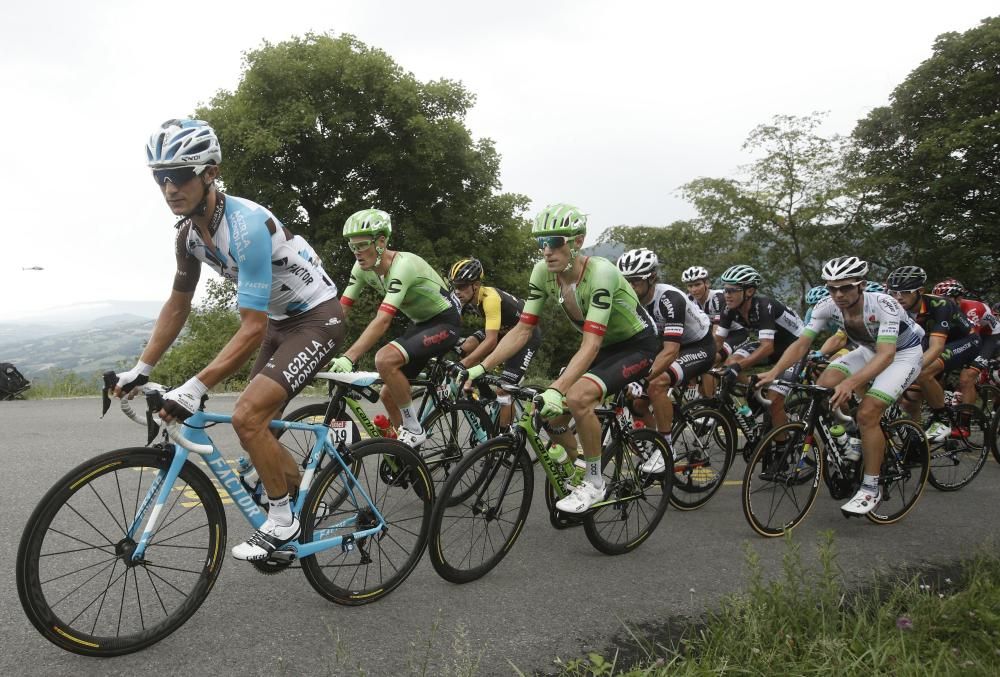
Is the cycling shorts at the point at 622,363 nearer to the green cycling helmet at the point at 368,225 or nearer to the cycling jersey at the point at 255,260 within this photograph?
the cycling jersey at the point at 255,260

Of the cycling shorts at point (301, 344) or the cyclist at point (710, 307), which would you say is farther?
the cyclist at point (710, 307)

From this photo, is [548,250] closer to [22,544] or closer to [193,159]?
[193,159]

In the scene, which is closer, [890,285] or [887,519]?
[887,519]

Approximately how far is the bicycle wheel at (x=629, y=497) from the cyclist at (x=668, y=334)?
1.01 m

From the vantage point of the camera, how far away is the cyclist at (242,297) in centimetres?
320

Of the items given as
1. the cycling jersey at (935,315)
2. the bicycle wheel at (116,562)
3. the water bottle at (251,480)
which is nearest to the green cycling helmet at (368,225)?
A: the water bottle at (251,480)

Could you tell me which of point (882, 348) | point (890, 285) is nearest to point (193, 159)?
point (882, 348)

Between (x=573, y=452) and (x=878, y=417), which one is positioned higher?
(x=878, y=417)

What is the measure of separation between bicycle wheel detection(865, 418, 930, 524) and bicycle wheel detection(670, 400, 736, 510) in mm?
1189

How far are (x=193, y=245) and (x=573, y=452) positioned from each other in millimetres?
2665

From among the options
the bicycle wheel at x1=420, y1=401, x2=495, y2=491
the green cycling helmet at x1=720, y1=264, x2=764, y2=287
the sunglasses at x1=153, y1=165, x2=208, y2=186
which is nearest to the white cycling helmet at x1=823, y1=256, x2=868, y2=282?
the green cycling helmet at x1=720, y1=264, x2=764, y2=287

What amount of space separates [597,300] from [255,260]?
6.90ft

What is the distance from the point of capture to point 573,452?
468 centimetres

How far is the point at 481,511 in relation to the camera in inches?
161
